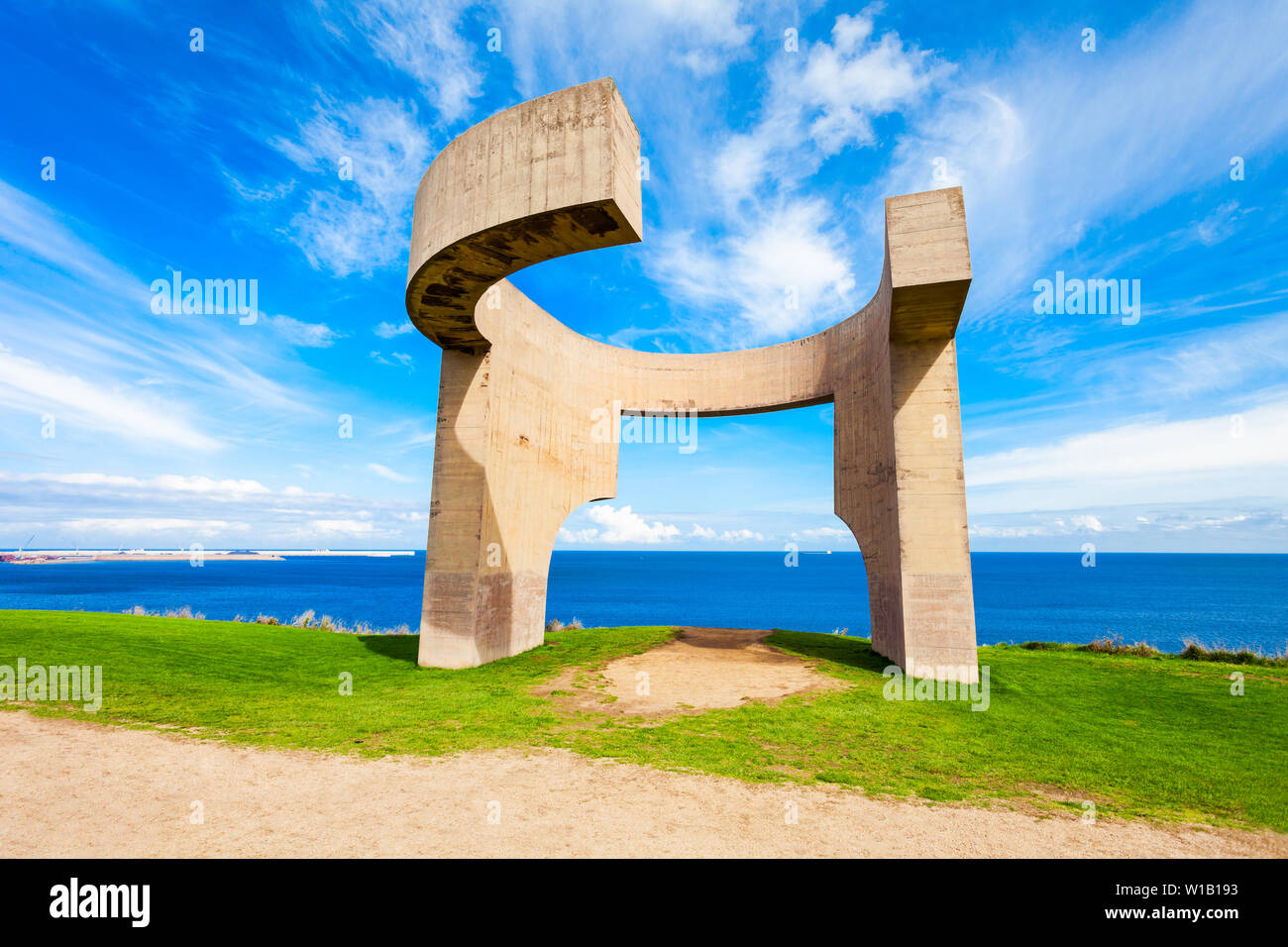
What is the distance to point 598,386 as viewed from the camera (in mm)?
17688

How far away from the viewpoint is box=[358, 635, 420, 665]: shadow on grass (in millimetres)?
13594

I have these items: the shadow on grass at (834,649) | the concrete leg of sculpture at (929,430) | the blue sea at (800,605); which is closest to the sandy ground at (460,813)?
the concrete leg of sculpture at (929,430)

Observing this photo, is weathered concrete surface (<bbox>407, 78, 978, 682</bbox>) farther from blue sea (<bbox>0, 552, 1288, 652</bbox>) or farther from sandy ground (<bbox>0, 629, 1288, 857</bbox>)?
blue sea (<bbox>0, 552, 1288, 652</bbox>)

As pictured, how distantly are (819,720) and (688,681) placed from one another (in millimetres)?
3331

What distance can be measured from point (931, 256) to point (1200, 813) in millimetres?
8685

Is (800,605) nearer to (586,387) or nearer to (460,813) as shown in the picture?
(586,387)

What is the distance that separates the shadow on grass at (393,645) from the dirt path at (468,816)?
7.12m

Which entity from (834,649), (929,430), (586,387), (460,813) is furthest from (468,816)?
(586,387)

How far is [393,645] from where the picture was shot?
1508cm

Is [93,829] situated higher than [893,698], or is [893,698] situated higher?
[93,829]

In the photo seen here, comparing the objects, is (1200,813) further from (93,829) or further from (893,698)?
(93,829)
